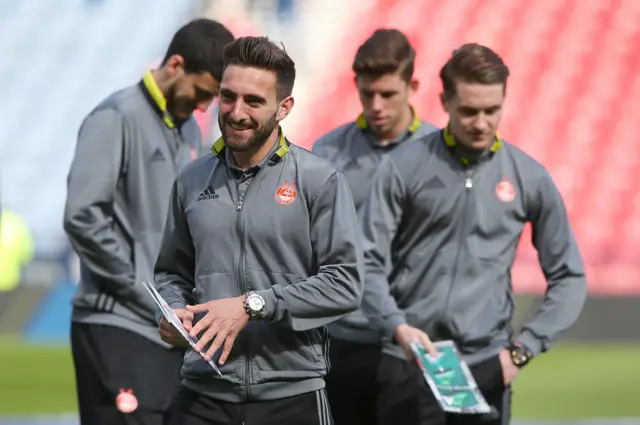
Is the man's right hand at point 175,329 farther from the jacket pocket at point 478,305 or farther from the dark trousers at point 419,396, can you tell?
the jacket pocket at point 478,305

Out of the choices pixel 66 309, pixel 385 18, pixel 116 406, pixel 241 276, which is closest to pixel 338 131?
pixel 116 406

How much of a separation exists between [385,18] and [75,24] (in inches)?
201

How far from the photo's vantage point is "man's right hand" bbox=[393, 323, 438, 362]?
4.72 meters

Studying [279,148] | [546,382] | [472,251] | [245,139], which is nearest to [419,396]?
[472,251]

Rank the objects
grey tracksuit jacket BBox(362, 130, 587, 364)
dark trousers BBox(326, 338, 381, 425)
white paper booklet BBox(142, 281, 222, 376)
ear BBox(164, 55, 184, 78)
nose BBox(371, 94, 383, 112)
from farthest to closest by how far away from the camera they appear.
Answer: nose BBox(371, 94, 383, 112) → dark trousers BBox(326, 338, 381, 425) → ear BBox(164, 55, 184, 78) → grey tracksuit jacket BBox(362, 130, 587, 364) → white paper booklet BBox(142, 281, 222, 376)

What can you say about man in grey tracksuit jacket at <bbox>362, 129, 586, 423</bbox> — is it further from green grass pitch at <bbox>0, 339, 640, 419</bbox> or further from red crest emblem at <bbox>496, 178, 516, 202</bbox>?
green grass pitch at <bbox>0, 339, 640, 419</bbox>

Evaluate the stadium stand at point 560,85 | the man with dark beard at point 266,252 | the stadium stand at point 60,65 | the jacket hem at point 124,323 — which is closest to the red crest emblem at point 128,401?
the jacket hem at point 124,323

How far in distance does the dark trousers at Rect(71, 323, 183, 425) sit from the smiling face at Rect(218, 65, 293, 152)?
1560 mm

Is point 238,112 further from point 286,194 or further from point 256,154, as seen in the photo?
point 286,194

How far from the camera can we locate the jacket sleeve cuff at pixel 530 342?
4980 mm

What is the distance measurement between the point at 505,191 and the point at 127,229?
60.9 inches

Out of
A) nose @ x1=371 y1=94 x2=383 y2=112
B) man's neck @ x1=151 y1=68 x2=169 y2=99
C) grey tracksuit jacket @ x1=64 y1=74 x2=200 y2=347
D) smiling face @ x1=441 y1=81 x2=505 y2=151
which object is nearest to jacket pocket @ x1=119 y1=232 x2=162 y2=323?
grey tracksuit jacket @ x1=64 y1=74 x2=200 y2=347

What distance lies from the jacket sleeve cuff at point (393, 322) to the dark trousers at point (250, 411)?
3.16 feet

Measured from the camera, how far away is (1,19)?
2094 cm
